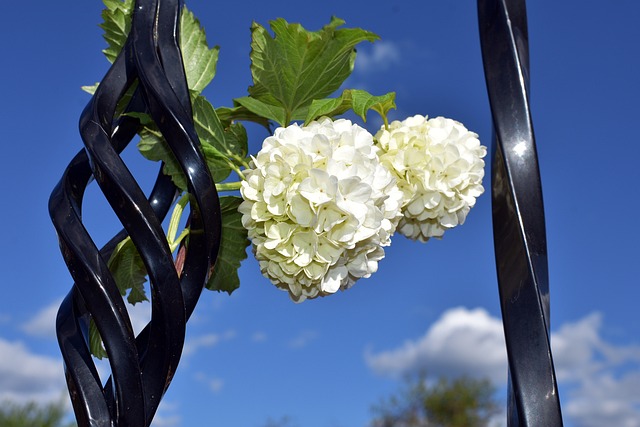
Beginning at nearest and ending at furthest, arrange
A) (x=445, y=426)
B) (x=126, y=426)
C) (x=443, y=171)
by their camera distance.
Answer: (x=126, y=426)
(x=443, y=171)
(x=445, y=426)

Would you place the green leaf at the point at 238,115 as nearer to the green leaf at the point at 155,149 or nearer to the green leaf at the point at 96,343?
the green leaf at the point at 155,149

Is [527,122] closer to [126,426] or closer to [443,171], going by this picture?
[443,171]

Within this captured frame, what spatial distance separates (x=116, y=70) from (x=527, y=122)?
0.95ft

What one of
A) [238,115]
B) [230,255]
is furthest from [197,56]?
[230,255]

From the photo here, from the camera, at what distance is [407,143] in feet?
2.00

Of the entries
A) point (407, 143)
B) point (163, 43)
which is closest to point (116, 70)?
point (163, 43)

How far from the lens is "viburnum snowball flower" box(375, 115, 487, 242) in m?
0.60

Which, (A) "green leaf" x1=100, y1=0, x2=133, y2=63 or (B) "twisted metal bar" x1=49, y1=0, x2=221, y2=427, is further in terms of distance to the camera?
(A) "green leaf" x1=100, y1=0, x2=133, y2=63

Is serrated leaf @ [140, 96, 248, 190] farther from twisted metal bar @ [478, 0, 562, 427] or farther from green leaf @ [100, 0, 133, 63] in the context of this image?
twisted metal bar @ [478, 0, 562, 427]

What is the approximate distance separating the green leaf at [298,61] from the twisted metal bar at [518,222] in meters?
0.12

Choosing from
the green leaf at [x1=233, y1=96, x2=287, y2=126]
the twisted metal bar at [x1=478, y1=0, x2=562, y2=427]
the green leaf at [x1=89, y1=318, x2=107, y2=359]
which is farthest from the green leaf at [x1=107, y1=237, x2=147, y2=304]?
the twisted metal bar at [x1=478, y1=0, x2=562, y2=427]

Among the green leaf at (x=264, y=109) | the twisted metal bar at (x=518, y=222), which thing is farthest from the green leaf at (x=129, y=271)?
the twisted metal bar at (x=518, y=222)

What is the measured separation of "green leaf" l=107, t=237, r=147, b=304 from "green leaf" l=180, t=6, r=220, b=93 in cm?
15

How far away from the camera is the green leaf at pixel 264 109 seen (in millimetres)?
592
